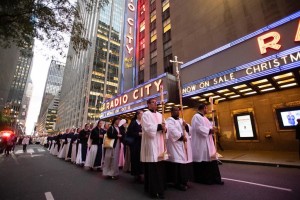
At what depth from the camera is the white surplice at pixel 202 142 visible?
17.4ft

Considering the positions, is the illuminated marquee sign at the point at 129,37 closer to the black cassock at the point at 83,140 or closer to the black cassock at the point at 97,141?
the black cassock at the point at 83,140

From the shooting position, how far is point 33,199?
381 cm

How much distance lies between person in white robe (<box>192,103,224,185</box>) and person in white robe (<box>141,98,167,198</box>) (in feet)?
4.87

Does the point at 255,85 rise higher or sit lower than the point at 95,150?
higher

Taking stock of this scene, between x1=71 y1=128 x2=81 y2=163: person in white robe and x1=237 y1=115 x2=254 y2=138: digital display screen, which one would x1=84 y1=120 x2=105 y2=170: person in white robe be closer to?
x1=71 y1=128 x2=81 y2=163: person in white robe

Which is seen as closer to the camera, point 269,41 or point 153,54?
point 269,41

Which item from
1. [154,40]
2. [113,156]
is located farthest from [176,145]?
[154,40]

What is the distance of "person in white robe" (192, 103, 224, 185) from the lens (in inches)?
199

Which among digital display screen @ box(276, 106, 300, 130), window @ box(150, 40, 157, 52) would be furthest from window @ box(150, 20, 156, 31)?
digital display screen @ box(276, 106, 300, 130)

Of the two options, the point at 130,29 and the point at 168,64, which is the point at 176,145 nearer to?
the point at 168,64

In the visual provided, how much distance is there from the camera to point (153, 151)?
4309 millimetres

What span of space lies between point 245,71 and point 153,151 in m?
8.52

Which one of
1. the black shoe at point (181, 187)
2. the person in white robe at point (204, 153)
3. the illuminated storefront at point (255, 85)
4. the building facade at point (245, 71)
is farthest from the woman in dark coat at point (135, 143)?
the building facade at point (245, 71)

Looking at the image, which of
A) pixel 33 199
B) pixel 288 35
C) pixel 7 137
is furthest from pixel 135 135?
pixel 7 137
